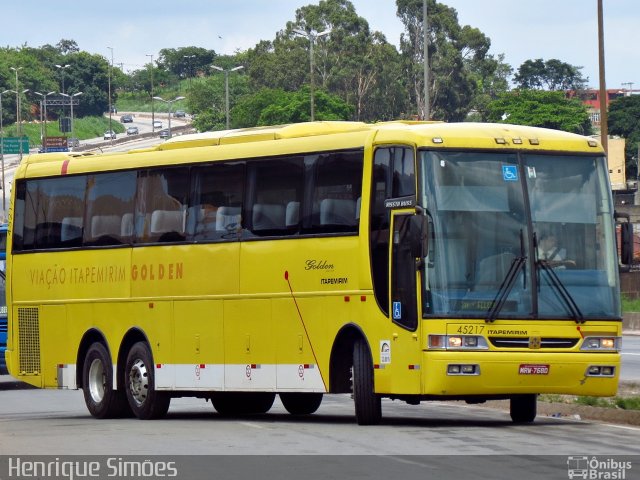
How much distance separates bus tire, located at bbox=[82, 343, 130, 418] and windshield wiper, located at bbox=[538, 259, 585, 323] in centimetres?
706

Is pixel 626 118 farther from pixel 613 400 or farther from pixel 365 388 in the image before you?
pixel 365 388

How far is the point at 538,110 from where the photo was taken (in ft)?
506

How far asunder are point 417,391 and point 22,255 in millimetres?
8945

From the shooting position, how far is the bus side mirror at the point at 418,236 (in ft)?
57.2

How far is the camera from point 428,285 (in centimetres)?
1767

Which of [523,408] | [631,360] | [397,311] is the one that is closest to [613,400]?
[523,408]

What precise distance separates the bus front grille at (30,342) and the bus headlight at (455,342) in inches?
331

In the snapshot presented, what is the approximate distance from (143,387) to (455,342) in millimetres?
5888

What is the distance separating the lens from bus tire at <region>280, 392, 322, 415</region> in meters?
22.0

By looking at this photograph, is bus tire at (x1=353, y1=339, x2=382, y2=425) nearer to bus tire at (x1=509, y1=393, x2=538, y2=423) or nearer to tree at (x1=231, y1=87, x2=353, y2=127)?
bus tire at (x1=509, y1=393, x2=538, y2=423)

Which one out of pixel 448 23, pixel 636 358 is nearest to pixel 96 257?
pixel 636 358

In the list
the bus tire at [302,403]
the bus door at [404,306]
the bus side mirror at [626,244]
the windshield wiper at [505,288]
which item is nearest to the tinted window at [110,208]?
the bus tire at [302,403]

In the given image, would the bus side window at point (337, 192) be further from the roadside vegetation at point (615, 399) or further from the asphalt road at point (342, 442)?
the roadside vegetation at point (615, 399)
